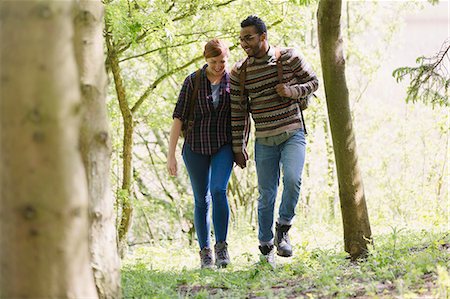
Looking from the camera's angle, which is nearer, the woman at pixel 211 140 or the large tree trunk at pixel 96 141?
the large tree trunk at pixel 96 141

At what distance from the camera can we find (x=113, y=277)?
4172mm

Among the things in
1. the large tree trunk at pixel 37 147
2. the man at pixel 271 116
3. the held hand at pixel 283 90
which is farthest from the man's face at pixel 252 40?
the large tree trunk at pixel 37 147

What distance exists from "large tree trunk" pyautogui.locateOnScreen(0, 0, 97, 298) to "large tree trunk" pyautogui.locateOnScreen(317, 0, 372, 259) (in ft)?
11.2

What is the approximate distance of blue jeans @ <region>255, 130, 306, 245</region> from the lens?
625 centimetres

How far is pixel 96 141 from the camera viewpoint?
409cm

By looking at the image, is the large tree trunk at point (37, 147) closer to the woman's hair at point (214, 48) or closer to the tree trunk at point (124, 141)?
the woman's hair at point (214, 48)

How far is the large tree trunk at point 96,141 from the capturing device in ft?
13.2

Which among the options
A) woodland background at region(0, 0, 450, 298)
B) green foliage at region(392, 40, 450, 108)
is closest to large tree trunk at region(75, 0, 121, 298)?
woodland background at region(0, 0, 450, 298)

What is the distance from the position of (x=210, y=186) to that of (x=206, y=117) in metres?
0.61

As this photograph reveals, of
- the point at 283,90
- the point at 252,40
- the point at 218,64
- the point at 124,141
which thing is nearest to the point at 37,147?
the point at 283,90

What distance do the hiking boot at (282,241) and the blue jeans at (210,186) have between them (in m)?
0.49

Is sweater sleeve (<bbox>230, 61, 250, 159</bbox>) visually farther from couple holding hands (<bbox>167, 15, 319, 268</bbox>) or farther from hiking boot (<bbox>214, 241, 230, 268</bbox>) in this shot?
hiking boot (<bbox>214, 241, 230, 268</bbox>)

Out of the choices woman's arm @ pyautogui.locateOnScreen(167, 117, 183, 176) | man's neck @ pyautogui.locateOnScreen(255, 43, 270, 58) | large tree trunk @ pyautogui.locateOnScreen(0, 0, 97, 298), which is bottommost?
large tree trunk @ pyautogui.locateOnScreen(0, 0, 97, 298)

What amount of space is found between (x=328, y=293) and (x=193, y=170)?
7.78 ft
